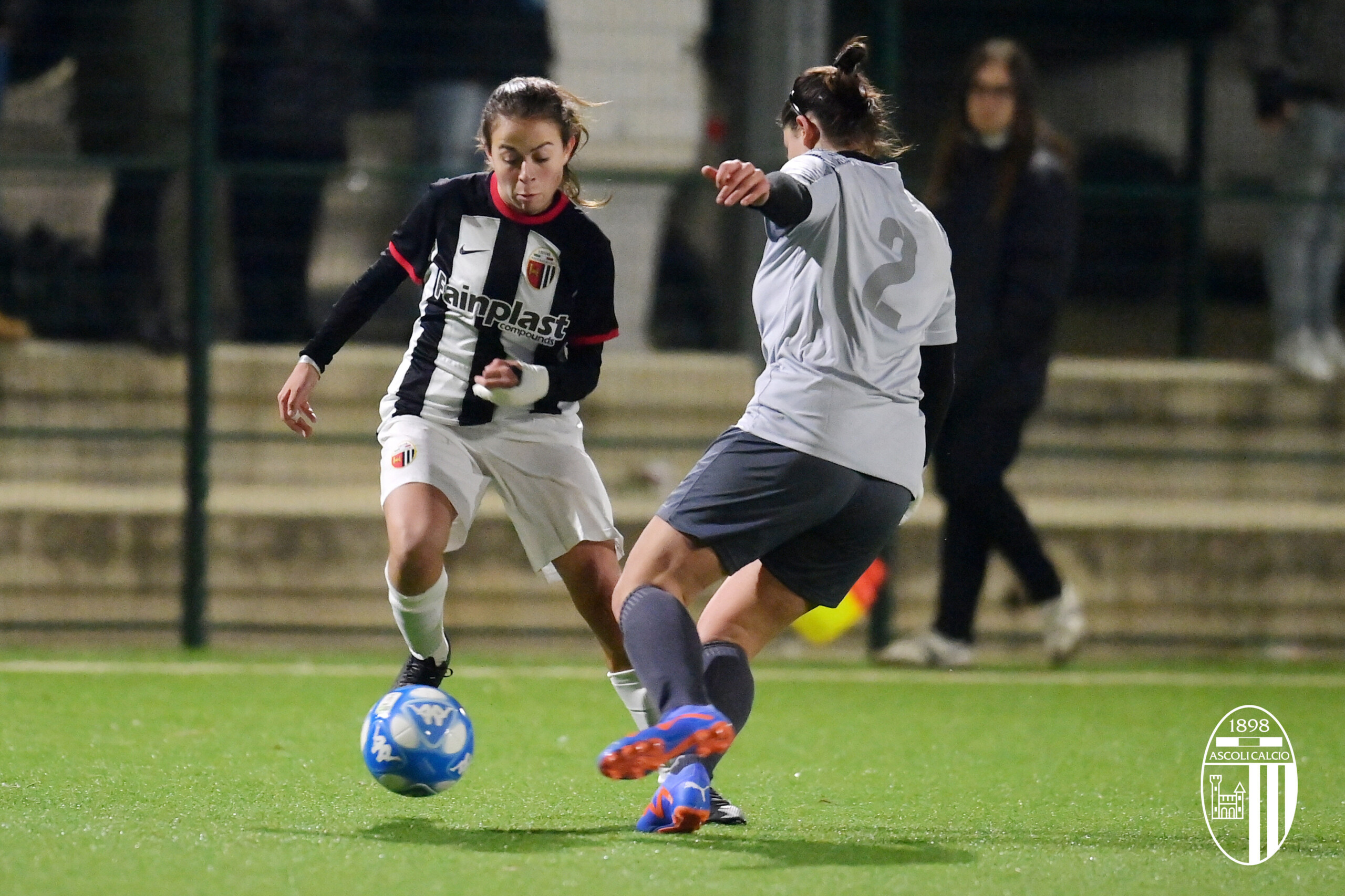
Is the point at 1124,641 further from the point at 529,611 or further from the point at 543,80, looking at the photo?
the point at 543,80

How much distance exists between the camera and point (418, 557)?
459cm

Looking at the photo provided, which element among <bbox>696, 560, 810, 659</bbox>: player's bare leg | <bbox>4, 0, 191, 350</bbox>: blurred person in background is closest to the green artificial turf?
<bbox>696, 560, 810, 659</bbox>: player's bare leg

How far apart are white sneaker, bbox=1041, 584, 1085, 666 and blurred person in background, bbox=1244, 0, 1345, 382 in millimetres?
2438

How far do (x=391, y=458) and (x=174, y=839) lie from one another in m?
1.19

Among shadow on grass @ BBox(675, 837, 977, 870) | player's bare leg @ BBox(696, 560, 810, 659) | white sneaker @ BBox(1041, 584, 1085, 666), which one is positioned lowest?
white sneaker @ BBox(1041, 584, 1085, 666)

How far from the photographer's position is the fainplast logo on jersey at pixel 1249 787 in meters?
4.23

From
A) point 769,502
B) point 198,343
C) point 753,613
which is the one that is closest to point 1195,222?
point 198,343

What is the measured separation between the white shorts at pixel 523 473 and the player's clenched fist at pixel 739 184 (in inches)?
51.3

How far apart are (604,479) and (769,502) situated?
487 cm

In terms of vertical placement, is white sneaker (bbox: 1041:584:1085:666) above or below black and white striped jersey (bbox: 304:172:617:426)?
below

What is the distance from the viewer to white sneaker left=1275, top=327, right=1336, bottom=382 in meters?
9.20

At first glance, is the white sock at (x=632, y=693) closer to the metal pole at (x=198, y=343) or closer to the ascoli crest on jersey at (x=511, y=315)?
the ascoli crest on jersey at (x=511, y=315)

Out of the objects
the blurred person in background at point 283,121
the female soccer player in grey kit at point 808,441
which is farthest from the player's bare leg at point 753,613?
the blurred person in background at point 283,121

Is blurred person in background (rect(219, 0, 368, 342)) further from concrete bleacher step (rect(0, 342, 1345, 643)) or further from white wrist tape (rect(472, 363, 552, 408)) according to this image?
white wrist tape (rect(472, 363, 552, 408))
